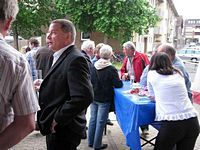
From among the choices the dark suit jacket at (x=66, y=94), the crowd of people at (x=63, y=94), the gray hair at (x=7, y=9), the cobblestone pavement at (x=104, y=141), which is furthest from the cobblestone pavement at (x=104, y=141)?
the gray hair at (x=7, y=9)

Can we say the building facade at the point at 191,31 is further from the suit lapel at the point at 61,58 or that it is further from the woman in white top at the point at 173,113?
the suit lapel at the point at 61,58

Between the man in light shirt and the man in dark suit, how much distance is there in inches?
48.1

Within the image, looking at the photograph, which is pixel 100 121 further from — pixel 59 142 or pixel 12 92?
pixel 12 92

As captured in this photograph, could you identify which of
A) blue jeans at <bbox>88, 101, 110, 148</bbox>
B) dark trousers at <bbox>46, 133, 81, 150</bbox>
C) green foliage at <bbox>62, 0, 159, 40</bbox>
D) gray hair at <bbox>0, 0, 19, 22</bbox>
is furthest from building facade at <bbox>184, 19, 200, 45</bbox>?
gray hair at <bbox>0, 0, 19, 22</bbox>

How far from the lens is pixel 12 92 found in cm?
138

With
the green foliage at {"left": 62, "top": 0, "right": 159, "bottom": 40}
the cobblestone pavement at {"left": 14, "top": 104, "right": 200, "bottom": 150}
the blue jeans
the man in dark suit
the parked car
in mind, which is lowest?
the parked car

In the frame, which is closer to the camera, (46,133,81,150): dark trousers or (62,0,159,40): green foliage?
(46,133,81,150): dark trousers

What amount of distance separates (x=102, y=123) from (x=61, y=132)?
217 centimetres

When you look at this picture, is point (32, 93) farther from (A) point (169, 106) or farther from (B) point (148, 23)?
(B) point (148, 23)

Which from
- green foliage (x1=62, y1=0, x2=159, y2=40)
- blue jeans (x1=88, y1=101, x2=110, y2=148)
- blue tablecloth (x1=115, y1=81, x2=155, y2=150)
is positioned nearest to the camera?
blue tablecloth (x1=115, y1=81, x2=155, y2=150)

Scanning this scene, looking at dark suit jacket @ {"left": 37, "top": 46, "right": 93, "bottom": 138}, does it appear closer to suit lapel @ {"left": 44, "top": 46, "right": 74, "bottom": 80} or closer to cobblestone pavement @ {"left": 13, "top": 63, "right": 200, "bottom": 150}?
suit lapel @ {"left": 44, "top": 46, "right": 74, "bottom": 80}

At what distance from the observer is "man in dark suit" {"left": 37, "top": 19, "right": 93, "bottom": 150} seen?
2689mm

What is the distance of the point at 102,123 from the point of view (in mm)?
4996

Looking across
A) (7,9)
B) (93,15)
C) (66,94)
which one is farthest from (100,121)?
(93,15)
